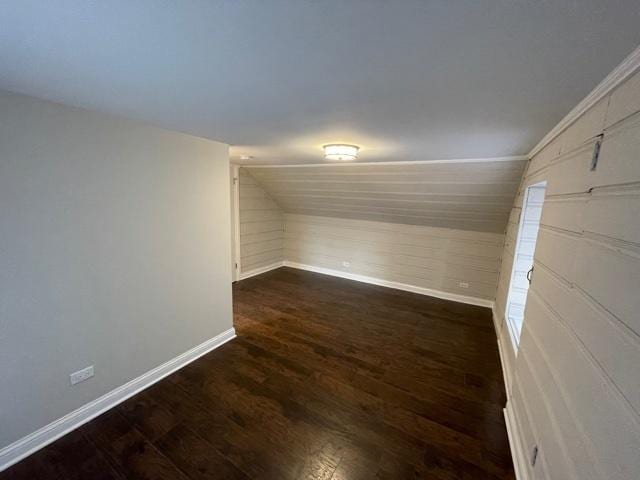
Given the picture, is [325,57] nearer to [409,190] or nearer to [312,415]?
[312,415]

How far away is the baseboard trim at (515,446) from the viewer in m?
1.48

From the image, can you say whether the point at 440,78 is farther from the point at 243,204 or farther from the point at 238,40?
the point at 243,204

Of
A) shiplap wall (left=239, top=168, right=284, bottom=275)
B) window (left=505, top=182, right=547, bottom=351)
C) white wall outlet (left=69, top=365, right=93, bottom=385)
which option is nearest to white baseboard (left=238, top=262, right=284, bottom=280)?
shiplap wall (left=239, top=168, right=284, bottom=275)

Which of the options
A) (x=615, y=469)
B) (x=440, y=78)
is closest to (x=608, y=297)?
(x=615, y=469)

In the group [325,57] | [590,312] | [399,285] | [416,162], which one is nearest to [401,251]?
[399,285]

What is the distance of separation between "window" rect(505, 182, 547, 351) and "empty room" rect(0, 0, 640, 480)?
2 centimetres

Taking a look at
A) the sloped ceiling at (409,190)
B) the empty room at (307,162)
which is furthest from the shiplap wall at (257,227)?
the empty room at (307,162)

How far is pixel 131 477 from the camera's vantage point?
1484 millimetres

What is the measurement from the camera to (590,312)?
3.21ft

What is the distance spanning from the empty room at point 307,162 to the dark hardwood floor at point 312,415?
0.06 feet

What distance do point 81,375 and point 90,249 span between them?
88 cm

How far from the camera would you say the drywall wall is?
149 cm

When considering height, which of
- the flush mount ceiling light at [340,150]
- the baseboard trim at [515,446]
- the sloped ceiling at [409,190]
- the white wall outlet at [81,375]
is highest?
the flush mount ceiling light at [340,150]

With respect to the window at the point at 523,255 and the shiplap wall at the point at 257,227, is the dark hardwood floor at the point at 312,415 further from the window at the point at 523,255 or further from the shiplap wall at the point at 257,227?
the shiplap wall at the point at 257,227
